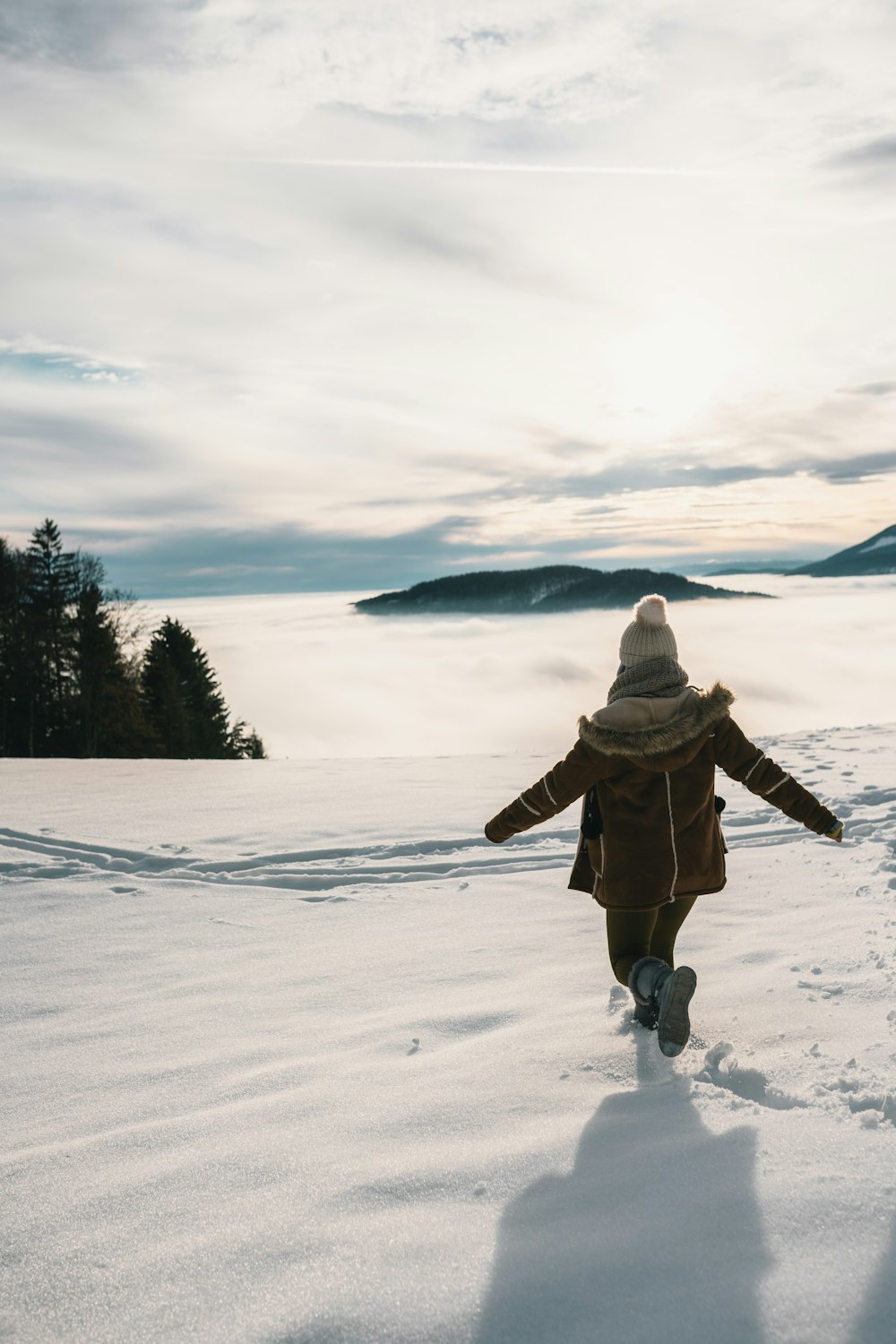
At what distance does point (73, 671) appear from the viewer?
3656 cm

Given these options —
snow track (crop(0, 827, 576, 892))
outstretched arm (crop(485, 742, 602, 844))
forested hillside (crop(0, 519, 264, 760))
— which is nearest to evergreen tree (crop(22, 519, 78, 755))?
A: forested hillside (crop(0, 519, 264, 760))

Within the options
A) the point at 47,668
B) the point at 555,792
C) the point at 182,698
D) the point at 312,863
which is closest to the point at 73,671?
the point at 47,668

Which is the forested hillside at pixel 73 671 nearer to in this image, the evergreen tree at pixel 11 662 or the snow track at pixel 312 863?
the evergreen tree at pixel 11 662

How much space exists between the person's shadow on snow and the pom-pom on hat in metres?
1.68

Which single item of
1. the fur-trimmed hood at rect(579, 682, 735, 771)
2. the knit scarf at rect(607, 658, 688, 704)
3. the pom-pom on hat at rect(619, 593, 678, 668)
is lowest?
the fur-trimmed hood at rect(579, 682, 735, 771)

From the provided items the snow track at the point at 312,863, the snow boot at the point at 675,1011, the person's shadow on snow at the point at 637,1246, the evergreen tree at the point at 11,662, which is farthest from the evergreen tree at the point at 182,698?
the person's shadow on snow at the point at 637,1246

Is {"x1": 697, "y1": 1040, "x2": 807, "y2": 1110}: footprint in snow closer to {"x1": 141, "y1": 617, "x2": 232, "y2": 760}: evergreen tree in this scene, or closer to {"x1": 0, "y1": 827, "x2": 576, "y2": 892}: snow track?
{"x1": 0, "y1": 827, "x2": 576, "y2": 892}: snow track

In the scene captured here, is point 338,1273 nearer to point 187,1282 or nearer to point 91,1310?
point 187,1282

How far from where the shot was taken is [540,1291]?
1.96 metres

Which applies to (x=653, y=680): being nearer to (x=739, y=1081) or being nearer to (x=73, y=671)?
(x=739, y=1081)

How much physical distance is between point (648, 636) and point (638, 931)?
1191mm

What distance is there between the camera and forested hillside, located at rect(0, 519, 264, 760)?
3478 centimetres

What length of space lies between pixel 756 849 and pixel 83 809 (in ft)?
22.3

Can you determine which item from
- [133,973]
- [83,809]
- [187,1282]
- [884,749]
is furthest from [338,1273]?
[884,749]
